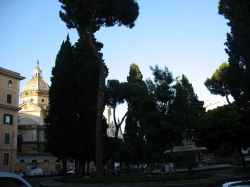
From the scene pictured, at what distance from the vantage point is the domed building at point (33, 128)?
67231mm

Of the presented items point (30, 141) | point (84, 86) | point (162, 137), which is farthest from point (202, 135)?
point (30, 141)

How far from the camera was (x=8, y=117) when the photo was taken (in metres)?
52.9

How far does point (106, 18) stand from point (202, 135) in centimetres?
1553

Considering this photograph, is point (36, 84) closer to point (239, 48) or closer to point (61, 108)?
point (61, 108)

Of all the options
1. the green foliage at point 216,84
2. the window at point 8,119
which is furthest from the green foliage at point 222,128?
the window at point 8,119

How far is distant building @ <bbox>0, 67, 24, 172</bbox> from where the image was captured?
51219 mm

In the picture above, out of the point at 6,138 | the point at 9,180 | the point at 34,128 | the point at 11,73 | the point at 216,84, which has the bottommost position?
the point at 9,180

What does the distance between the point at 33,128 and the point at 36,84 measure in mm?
20094

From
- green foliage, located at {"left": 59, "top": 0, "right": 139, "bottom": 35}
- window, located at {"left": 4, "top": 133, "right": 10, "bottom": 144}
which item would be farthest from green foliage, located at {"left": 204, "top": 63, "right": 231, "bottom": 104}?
window, located at {"left": 4, "top": 133, "right": 10, "bottom": 144}

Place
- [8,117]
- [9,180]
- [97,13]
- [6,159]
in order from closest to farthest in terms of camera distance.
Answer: [9,180]
[97,13]
[6,159]
[8,117]

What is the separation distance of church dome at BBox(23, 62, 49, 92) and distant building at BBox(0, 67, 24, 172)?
3979 centimetres

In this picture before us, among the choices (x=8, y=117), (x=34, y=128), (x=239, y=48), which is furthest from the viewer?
(x=34, y=128)

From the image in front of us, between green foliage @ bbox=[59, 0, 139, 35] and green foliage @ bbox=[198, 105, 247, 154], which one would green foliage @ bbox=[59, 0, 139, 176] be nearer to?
green foliage @ bbox=[59, 0, 139, 35]

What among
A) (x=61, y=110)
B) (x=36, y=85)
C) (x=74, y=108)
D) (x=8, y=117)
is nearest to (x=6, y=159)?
(x=8, y=117)
